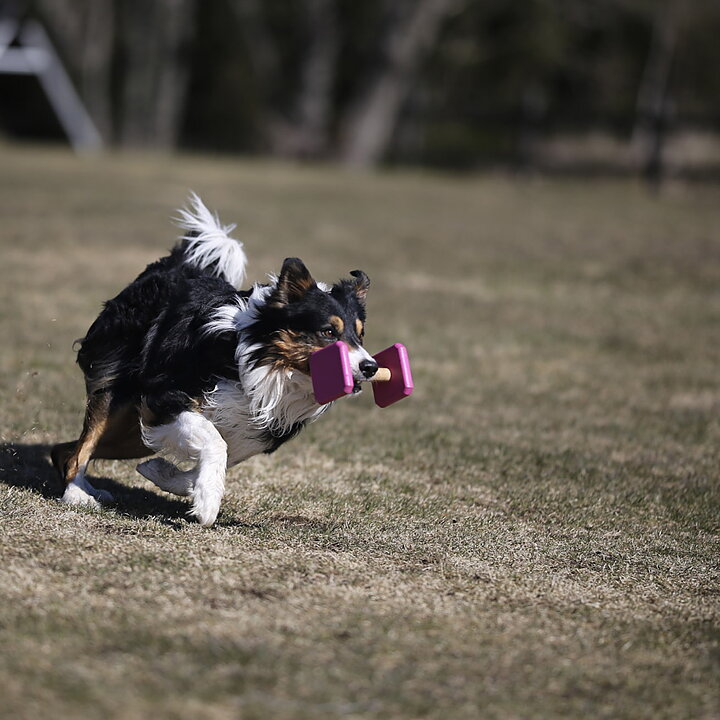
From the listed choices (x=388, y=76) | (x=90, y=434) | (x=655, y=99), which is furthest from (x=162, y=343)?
(x=655, y=99)

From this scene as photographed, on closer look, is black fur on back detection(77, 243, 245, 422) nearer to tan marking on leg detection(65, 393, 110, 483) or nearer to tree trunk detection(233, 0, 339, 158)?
tan marking on leg detection(65, 393, 110, 483)

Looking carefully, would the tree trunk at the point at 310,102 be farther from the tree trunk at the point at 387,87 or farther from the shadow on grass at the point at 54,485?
the shadow on grass at the point at 54,485

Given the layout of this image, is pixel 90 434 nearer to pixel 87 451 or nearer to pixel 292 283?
pixel 87 451

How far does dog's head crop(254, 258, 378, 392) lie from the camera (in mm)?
5082

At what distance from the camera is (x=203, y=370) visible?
17.5 ft

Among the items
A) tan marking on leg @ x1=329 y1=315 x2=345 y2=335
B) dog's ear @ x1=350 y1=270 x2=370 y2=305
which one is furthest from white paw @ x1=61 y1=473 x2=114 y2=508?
dog's ear @ x1=350 y1=270 x2=370 y2=305

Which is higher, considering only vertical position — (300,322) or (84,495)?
(300,322)

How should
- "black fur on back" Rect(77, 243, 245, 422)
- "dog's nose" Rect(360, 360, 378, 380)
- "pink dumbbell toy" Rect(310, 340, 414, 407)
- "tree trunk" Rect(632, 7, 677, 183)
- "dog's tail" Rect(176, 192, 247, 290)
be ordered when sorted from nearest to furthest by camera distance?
1. "pink dumbbell toy" Rect(310, 340, 414, 407)
2. "dog's nose" Rect(360, 360, 378, 380)
3. "black fur on back" Rect(77, 243, 245, 422)
4. "dog's tail" Rect(176, 192, 247, 290)
5. "tree trunk" Rect(632, 7, 677, 183)

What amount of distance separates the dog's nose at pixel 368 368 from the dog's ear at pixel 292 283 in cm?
47

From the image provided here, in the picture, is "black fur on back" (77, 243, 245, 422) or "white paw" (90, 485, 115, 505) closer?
"black fur on back" (77, 243, 245, 422)

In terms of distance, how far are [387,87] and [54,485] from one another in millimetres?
29319

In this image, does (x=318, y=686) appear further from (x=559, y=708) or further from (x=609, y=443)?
(x=609, y=443)

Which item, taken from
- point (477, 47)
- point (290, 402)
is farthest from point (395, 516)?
point (477, 47)

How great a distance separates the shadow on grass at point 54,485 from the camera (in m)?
5.53
